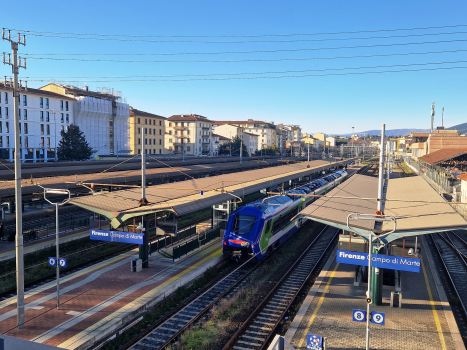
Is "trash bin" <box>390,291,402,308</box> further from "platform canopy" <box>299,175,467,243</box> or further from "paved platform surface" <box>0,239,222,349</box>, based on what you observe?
"paved platform surface" <box>0,239,222,349</box>

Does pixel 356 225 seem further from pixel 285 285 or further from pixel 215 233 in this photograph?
pixel 215 233

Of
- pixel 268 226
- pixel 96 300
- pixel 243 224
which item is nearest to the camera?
pixel 96 300

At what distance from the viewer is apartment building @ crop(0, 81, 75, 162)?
58.7 m

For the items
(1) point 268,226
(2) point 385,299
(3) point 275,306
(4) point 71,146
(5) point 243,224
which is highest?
(4) point 71,146

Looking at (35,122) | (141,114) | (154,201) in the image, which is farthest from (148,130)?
(154,201)

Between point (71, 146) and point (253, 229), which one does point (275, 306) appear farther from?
point (71, 146)

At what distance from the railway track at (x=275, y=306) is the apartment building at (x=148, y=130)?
70.6m

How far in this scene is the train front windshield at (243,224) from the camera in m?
19.5

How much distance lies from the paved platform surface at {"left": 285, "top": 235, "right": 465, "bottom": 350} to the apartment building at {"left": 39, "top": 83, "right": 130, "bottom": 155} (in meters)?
63.2

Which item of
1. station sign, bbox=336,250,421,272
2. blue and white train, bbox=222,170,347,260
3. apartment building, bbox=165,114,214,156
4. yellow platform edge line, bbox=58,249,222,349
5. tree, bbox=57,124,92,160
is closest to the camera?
yellow platform edge line, bbox=58,249,222,349

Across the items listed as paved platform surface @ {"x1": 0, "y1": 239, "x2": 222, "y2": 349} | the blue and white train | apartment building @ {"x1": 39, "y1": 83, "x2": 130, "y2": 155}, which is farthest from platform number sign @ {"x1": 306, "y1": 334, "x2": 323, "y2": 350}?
apartment building @ {"x1": 39, "y1": 83, "x2": 130, "y2": 155}

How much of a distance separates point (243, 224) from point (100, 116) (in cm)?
6443

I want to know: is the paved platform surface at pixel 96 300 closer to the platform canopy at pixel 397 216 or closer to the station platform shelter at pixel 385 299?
the station platform shelter at pixel 385 299

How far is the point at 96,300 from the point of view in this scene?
14.4m
